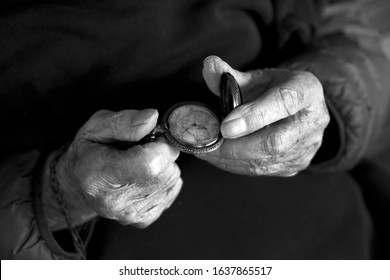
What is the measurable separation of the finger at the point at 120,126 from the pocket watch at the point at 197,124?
6 cm

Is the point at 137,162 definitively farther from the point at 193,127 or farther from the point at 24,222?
the point at 24,222

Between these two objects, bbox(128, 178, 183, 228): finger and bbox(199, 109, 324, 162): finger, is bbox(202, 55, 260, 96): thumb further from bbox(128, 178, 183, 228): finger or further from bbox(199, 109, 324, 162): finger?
bbox(128, 178, 183, 228): finger

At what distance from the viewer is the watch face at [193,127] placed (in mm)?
843

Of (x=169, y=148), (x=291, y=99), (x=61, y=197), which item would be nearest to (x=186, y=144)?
(x=169, y=148)

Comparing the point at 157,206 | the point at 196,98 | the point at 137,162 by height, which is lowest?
the point at 157,206

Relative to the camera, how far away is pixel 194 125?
34.8 inches

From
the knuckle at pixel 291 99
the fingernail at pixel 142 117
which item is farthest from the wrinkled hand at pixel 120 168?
the knuckle at pixel 291 99

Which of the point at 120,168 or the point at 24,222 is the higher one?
the point at 120,168

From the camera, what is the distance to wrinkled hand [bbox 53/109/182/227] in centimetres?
79

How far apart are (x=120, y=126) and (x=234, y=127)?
0.24m

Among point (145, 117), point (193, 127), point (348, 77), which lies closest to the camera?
point (145, 117)

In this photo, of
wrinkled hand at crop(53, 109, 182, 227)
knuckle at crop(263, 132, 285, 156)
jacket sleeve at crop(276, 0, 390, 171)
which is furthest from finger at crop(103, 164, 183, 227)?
jacket sleeve at crop(276, 0, 390, 171)

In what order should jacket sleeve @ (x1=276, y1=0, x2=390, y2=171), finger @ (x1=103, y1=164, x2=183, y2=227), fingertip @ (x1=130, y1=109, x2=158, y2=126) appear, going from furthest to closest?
jacket sleeve @ (x1=276, y1=0, x2=390, y2=171)
finger @ (x1=103, y1=164, x2=183, y2=227)
fingertip @ (x1=130, y1=109, x2=158, y2=126)

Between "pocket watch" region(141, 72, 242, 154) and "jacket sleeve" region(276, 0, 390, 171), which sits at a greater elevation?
"pocket watch" region(141, 72, 242, 154)
